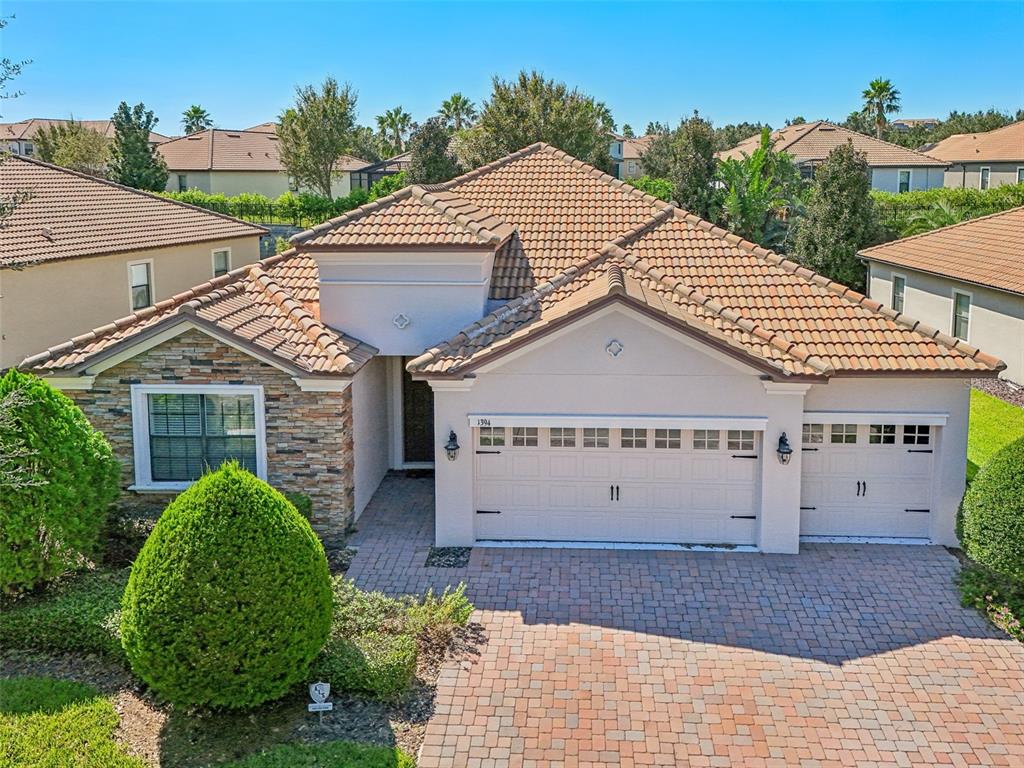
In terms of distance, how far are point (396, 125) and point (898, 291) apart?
7577cm

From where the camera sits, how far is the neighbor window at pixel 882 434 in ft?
47.4

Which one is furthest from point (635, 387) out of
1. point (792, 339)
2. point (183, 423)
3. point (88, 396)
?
point (88, 396)

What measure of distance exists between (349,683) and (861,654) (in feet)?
20.6

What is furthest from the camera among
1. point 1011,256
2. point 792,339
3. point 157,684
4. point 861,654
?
point 1011,256

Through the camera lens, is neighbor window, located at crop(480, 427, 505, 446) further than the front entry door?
No

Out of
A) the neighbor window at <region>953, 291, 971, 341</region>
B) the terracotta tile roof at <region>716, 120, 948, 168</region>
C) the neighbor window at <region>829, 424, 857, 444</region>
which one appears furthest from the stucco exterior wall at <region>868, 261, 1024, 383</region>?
the terracotta tile roof at <region>716, 120, 948, 168</region>

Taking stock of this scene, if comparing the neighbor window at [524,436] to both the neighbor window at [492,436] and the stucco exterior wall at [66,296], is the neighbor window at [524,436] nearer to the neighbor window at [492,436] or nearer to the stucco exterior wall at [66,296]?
the neighbor window at [492,436]

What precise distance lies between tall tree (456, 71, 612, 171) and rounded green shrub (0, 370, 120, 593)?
34.8m

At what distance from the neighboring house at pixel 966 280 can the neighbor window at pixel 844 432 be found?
425 inches

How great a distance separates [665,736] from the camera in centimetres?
942

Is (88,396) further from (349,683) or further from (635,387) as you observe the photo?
(635,387)

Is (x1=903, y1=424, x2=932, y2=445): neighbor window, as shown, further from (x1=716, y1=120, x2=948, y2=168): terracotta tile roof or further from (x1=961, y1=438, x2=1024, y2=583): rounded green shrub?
(x1=716, y1=120, x2=948, y2=168): terracotta tile roof

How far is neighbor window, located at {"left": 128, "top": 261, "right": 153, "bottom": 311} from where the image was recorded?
24.2 m

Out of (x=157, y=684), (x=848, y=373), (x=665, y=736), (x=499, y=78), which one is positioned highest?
(x=499, y=78)
